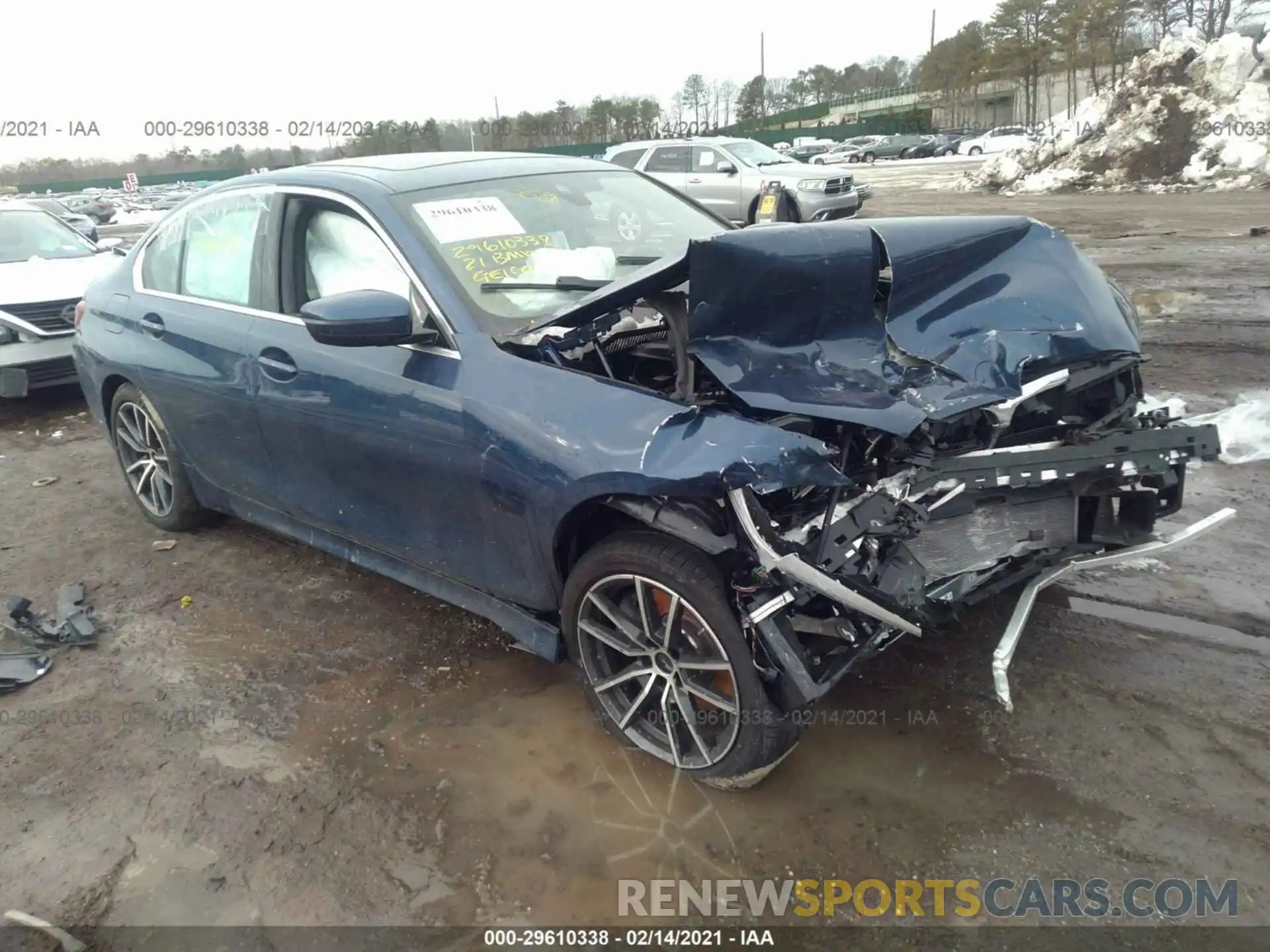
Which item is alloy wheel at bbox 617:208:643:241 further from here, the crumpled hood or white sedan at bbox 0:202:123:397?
white sedan at bbox 0:202:123:397

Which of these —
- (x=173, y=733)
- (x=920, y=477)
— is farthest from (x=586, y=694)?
(x=173, y=733)

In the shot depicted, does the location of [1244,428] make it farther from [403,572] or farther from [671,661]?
[403,572]

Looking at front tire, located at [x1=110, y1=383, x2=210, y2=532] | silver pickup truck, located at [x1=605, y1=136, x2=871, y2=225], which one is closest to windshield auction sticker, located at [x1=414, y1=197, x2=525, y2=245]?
front tire, located at [x1=110, y1=383, x2=210, y2=532]

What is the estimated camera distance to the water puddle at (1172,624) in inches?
126

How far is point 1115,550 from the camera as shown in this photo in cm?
299

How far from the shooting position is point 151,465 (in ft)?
15.3

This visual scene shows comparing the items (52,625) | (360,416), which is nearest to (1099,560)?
(360,416)

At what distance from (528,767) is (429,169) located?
7.76 ft

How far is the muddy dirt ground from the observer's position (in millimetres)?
2420

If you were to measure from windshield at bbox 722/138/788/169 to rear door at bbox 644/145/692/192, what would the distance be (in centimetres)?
74

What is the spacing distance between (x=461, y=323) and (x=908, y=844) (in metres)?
2.10

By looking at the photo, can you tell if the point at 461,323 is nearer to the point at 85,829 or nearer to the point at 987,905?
the point at 85,829

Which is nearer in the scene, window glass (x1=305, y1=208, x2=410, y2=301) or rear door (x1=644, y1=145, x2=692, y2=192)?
window glass (x1=305, y1=208, x2=410, y2=301)

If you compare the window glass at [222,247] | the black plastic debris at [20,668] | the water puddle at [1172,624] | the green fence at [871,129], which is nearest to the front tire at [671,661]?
the water puddle at [1172,624]
